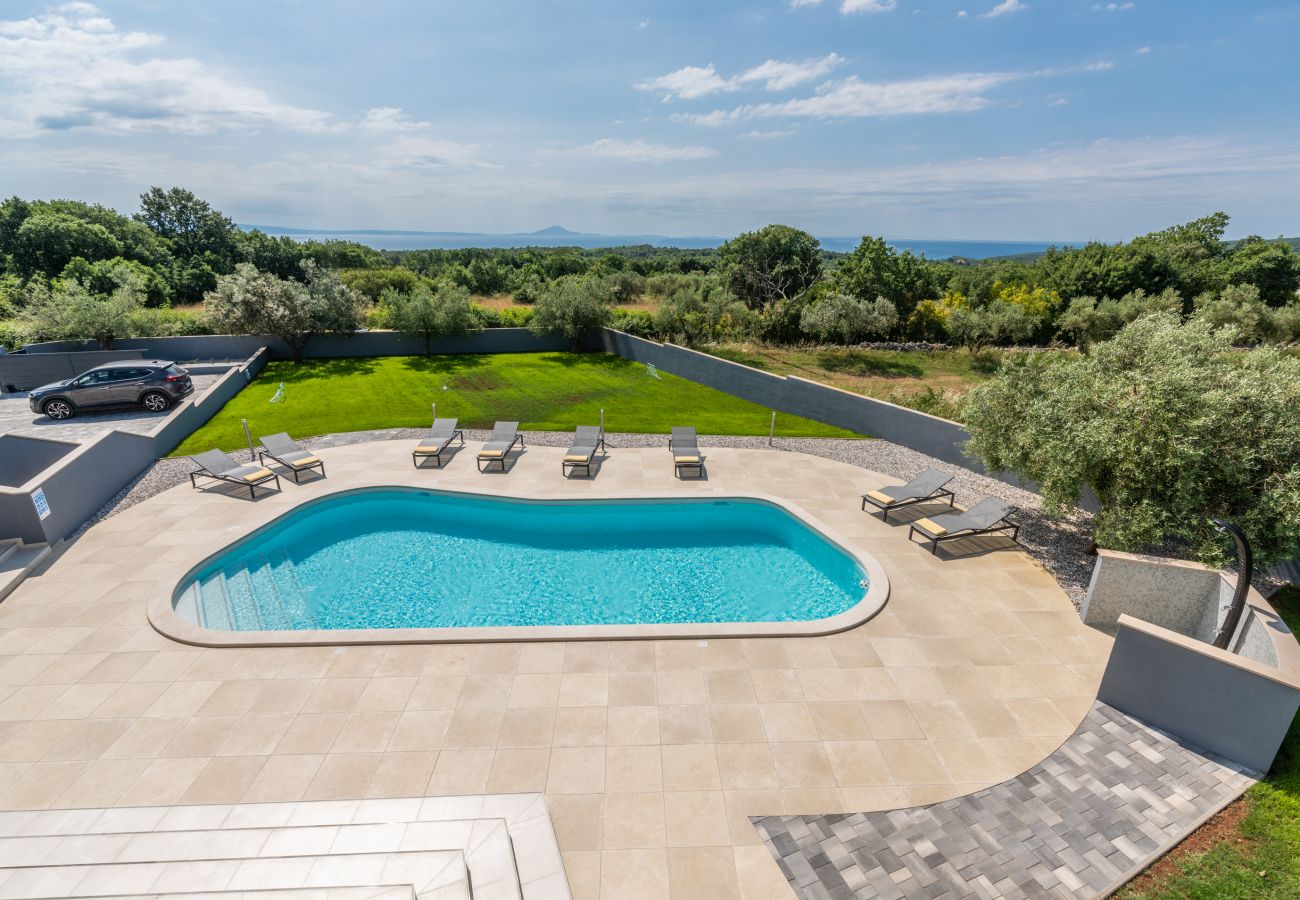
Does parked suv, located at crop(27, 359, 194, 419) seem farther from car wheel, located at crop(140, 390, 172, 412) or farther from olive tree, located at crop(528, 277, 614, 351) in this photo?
olive tree, located at crop(528, 277, 614, 351)

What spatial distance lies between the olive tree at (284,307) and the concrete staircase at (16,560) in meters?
17.8

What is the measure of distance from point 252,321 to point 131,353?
4493mm

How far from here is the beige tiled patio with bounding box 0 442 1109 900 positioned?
610 cm

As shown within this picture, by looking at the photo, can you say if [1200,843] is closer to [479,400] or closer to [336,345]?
[479,400]

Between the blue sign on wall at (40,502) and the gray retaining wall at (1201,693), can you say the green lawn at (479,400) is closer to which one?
the blue sign on wall at (40,502)

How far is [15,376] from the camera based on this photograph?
21.7 metres

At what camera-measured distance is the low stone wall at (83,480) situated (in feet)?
34.2

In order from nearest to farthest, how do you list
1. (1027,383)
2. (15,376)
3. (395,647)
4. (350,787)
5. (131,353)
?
1. (350,787)
2. (395,647)
3. (1027,383)
4. (15,376)
5. (131,353)

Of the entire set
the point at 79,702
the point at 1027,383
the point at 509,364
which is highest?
the point at 1027,383

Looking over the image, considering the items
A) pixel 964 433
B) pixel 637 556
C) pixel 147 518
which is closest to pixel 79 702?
pixel 147 518

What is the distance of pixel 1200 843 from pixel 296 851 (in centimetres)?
893

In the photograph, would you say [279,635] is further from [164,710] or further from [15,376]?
[15,376]

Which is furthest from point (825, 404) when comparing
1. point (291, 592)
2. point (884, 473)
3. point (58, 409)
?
point (58, 409)

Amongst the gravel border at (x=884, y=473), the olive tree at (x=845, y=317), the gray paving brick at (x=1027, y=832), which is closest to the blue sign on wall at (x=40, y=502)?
the gravel border at (x=884, y=473)
